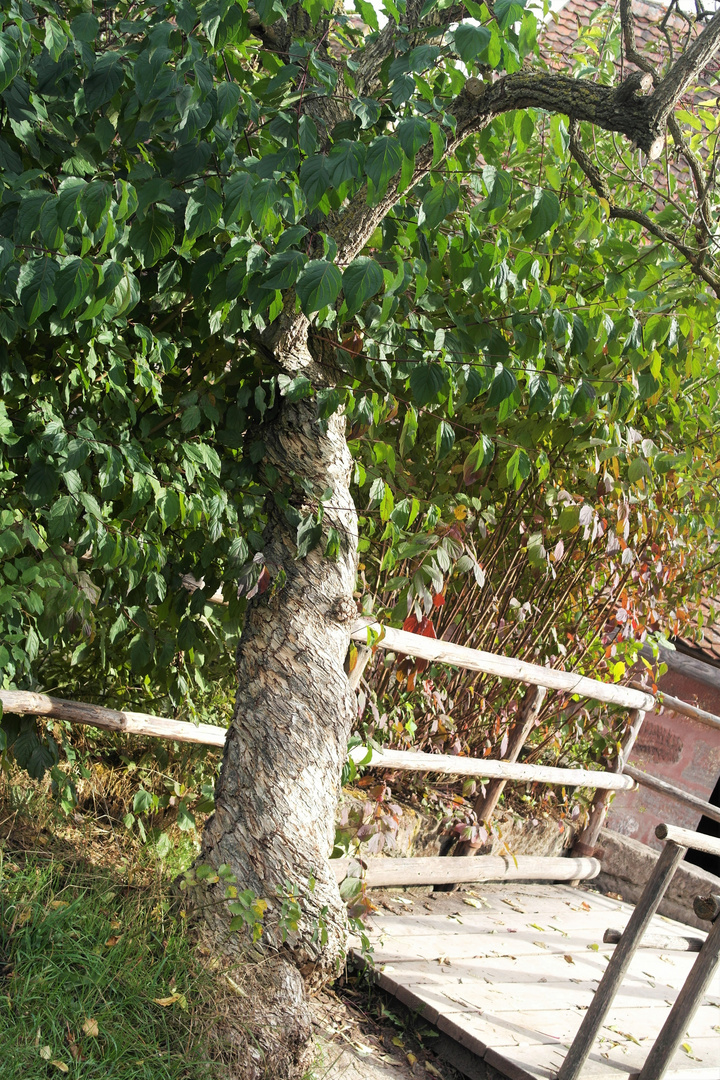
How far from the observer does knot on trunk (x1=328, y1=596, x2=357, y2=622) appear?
3.18 m

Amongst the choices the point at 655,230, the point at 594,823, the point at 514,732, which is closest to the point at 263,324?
the point at 655,230

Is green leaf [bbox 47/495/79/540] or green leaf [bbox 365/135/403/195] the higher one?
green leaf [bbox 365/135/403/195]

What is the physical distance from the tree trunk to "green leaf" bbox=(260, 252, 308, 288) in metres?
0.91

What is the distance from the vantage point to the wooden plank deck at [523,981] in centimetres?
340

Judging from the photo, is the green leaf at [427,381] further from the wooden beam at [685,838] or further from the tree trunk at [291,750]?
the wooden beam at [685,838]

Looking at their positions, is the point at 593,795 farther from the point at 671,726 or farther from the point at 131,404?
the point at 131,404

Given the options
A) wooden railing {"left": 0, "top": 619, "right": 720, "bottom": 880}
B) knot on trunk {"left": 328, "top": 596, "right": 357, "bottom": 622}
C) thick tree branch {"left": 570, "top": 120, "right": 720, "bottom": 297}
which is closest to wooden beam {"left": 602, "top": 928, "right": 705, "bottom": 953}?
wooden railing {"left": 0, "top": 619, "right": 720, "bottom": 880}

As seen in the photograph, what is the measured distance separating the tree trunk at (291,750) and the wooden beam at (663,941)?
101cm

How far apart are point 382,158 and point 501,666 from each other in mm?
2970

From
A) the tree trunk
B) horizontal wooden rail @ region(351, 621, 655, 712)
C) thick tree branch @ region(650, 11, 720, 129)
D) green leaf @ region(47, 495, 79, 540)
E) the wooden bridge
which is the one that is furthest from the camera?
horizontal wooden rail @ region(351, 621, 655, 712)

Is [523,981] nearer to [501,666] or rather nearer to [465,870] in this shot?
[465,870]

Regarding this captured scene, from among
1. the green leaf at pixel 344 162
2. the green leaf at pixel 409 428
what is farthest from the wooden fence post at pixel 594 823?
the green leaf at pixel 344 162

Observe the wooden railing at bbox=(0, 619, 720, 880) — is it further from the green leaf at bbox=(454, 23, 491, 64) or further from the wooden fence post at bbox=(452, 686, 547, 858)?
the green leaf at bbox=(454, 23, 491, 64)

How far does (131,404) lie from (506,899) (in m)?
3.60
